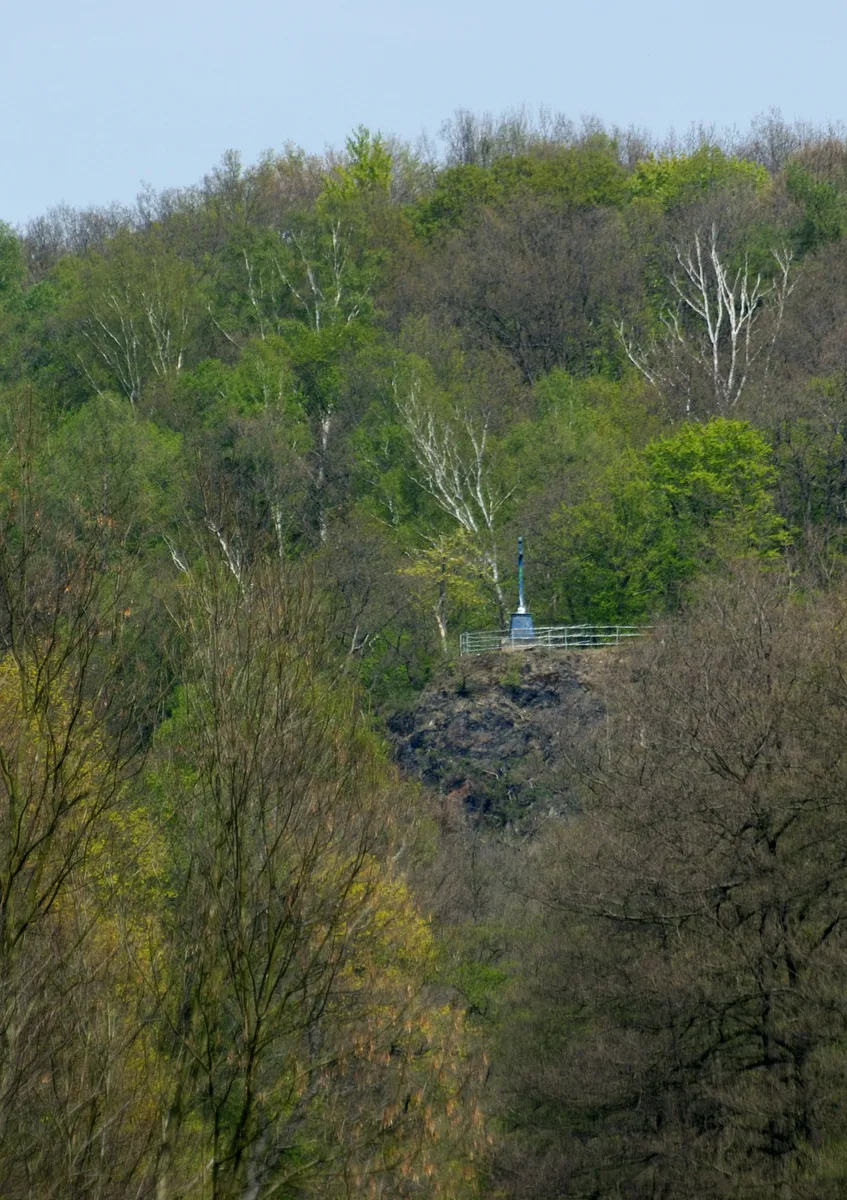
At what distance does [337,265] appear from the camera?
91.2 metres

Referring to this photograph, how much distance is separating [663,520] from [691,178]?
115ft

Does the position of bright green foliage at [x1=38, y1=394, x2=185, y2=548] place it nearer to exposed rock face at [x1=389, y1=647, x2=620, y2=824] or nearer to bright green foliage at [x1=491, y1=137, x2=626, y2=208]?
exposed rock face at [x1=389, y1=647, x2=620, y2=824]

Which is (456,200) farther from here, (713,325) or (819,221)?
(713,325)

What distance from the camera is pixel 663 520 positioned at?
66062 millimetres

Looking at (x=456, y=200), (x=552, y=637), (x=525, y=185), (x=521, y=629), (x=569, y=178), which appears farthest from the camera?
(x=456, y=200)

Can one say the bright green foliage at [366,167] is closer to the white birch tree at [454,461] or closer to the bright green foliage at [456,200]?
the bright green foliage at [456,200]

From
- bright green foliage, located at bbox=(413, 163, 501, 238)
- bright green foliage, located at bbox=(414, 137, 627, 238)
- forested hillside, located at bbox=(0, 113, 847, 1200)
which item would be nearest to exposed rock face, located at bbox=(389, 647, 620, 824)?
forested hillside, located at bbox=(0, 113, 847, 1200)

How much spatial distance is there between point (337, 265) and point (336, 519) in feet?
64.5

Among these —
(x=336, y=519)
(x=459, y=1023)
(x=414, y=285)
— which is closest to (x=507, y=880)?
(x=459, y=1023)

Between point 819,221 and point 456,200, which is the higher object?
point 456,200

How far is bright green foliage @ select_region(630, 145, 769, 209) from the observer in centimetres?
9431

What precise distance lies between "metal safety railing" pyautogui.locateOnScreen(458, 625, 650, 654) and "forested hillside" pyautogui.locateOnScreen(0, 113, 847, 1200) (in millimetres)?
1058

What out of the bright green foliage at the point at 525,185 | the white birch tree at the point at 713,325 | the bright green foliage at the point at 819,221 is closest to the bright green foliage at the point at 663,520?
the white birch tree at the point at 713,325

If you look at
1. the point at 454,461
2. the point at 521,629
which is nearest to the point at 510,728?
the point at 521,629
